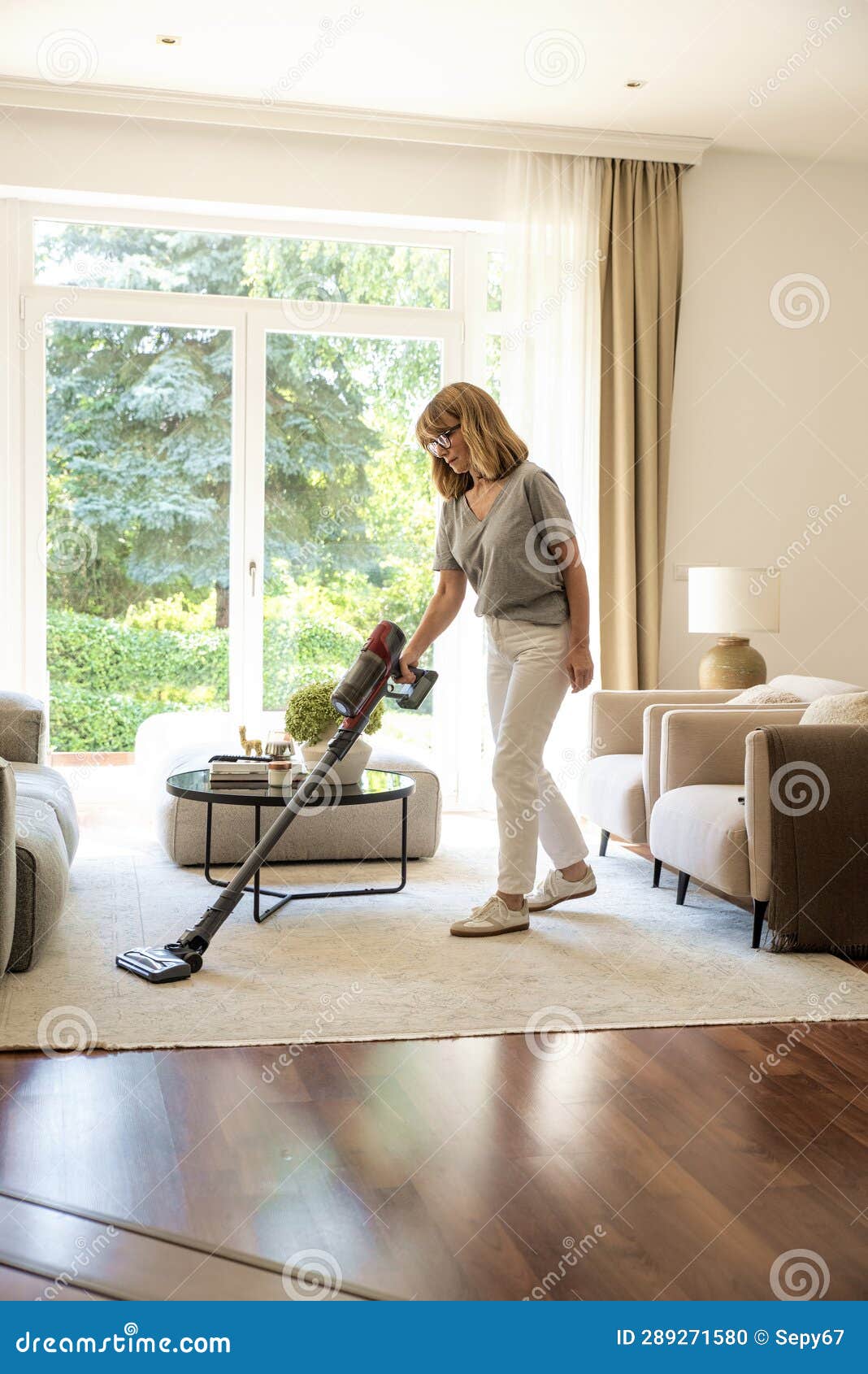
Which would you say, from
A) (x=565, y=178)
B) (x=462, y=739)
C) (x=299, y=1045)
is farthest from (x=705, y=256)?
(x=299, y=1045)

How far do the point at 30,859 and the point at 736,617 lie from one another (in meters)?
2.88

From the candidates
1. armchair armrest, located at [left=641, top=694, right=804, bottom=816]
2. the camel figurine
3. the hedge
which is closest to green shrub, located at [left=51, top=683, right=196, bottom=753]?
the hedge

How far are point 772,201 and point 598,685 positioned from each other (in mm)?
2273

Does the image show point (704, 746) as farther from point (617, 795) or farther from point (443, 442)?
point (443, 442)

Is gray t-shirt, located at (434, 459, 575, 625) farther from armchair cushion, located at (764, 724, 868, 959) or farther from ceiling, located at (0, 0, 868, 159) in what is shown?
ceiling, located at (0, 0, 868, 159)

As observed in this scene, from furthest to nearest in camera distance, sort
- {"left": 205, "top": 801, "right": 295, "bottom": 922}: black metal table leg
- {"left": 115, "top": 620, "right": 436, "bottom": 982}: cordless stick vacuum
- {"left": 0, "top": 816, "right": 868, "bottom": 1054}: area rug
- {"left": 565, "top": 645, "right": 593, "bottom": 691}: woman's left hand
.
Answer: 1. {"left": 205, "top": 801, "right": 295, "bottom": 922}: black metal table leg
2. {"left": 565, "top": 645, "right": 593, "bottom": 691}: woman's left hand
3. {"left": 115, "top": 620, "right": 436, "bottom": 982}: cordless stick vacuum
4. {"left": 0, "top": 816, "right": 868, "bottom": 1054}: area rug

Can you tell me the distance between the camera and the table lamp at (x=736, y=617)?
4793 millimetres

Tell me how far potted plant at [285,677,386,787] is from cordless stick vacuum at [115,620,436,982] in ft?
0.92

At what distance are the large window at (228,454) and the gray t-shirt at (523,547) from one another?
2272 millimetres

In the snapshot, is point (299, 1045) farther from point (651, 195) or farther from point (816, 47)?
point (651, 195)

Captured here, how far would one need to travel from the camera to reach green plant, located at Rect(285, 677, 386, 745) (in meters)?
3.59

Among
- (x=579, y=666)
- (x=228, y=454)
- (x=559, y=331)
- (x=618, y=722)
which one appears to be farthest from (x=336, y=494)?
(x=579, y=666)

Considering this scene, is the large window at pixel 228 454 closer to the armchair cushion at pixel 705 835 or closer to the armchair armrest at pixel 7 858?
the armchair cushion at pixel 705 835

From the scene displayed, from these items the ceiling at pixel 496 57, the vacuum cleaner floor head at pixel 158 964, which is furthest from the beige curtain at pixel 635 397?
the vacuum cleaner floor head at pixel 158 964
